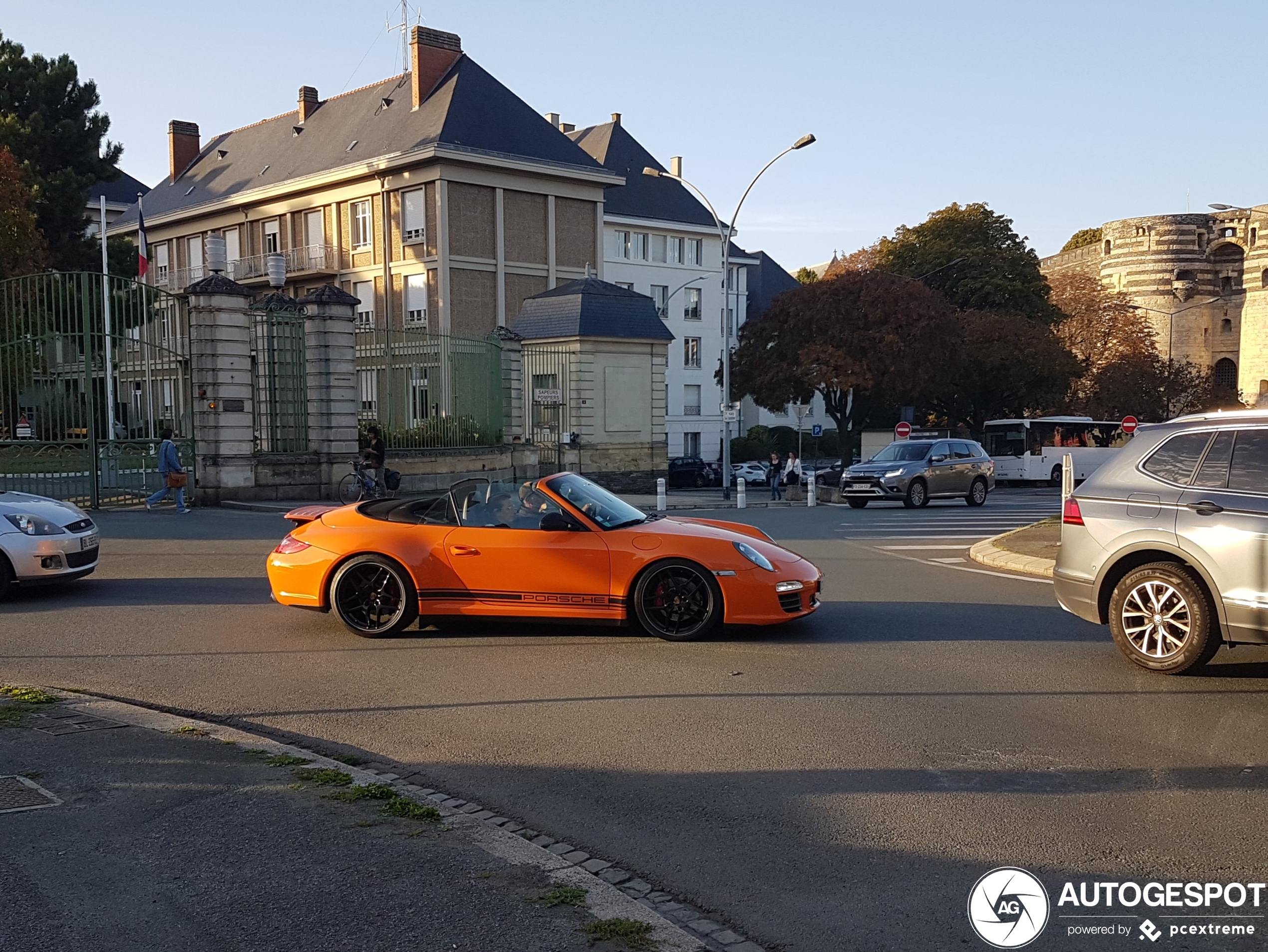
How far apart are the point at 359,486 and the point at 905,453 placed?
13.6 meters

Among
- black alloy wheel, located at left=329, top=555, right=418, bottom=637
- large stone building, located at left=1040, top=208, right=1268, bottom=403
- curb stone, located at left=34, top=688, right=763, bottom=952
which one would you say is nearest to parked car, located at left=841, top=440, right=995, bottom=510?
black alloy wheel, located at left=329, top=555, right=418, bottom=637

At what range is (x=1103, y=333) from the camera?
70.3 metres

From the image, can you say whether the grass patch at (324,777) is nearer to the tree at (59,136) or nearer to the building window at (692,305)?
the tree at (59,136)

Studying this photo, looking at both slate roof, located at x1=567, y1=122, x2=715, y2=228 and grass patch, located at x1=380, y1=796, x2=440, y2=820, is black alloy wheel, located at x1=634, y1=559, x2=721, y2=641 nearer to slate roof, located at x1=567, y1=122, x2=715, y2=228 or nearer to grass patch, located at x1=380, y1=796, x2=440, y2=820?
grass patch, located at x1=380, y1=796, x2=440, y2=820

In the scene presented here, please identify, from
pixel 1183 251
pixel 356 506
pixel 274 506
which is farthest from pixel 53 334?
pixel 1183 251

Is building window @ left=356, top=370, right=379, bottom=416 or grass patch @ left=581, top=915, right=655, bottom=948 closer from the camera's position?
grass patch @ left=581, top=915, right=655, bottom=948

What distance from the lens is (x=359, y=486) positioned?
23.0 m

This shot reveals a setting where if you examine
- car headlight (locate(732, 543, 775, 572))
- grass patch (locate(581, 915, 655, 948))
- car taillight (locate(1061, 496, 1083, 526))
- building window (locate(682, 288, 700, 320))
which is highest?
building window (locate(682, 288, 700, 320))

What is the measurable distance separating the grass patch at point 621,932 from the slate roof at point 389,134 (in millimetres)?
47596

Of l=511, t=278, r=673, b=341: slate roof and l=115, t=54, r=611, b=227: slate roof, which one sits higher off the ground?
l=115, t=54, r=611, b=227: slate roof

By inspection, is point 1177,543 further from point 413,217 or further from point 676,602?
point 413,217

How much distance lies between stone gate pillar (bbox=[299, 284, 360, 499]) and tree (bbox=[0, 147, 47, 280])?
17.6 m

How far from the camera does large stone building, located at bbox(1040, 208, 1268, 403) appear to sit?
3888 inches

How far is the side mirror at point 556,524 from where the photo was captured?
9.23 metres
